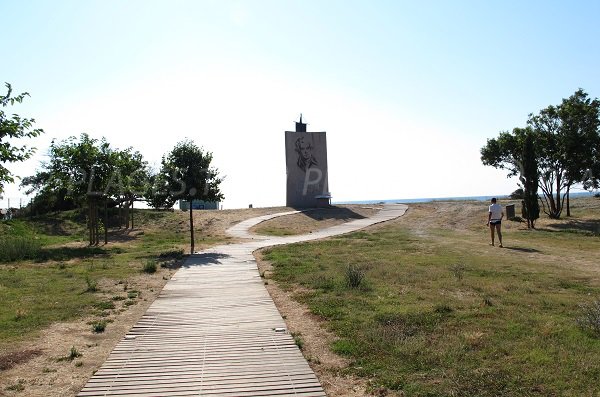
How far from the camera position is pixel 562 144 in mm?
29406

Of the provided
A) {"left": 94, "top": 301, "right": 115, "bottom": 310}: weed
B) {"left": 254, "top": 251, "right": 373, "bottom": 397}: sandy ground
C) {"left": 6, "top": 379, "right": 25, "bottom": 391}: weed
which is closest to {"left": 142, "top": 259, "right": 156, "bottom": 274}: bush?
{"left": 94, "top": 301, "right": 115, "bottom": 310}: weed

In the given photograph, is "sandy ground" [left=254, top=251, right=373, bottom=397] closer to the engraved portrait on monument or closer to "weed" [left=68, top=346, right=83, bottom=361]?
"weed" [left=68, top=346, right=83, bottom=361]

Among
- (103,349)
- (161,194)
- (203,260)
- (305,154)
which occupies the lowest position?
(103,349)

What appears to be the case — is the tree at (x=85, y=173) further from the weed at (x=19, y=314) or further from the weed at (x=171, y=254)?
the weed at (x=19, y=314)

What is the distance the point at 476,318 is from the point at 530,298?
7.07 feet

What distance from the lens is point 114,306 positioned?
34.1ft

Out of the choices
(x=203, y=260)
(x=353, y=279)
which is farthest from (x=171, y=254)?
(x=353, y=279)

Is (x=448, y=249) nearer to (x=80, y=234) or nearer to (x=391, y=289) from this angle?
(x=391, y=289)

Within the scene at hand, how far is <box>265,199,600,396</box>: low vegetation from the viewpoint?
18.2 feet

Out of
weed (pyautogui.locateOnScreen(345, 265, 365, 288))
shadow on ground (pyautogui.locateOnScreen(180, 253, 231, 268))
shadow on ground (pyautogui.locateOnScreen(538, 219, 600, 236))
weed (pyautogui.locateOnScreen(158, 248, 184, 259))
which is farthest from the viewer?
shadow on ground (pyautogui.locateOnScreen(538, 219, 600, 236))

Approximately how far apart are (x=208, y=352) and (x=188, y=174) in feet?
53.0

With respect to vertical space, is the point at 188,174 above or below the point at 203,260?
above

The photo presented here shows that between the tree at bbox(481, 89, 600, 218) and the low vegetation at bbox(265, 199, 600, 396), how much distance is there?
480 inches

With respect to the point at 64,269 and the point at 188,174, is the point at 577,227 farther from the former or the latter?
the point at 64,269
